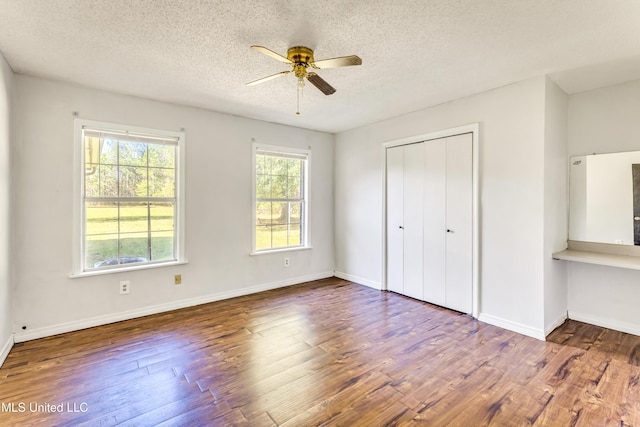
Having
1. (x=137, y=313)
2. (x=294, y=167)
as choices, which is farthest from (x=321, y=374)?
(x=294, y=167)

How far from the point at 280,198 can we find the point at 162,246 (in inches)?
69.2

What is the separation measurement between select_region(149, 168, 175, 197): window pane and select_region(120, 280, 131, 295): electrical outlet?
3.32 feet

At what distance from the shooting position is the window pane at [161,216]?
11.7ft

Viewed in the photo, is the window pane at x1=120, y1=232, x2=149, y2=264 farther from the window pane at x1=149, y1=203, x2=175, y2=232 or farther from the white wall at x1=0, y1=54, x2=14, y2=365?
the white wall at x1=0, y1=54, x2=14, y2=365

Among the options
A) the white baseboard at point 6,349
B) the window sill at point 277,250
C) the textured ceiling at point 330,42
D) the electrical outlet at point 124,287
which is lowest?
the white baseboard at point 6,349

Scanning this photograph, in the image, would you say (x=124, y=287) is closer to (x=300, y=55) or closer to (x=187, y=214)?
(x=187, y=214)

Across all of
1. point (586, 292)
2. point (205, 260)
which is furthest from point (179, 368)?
point (586, 292)

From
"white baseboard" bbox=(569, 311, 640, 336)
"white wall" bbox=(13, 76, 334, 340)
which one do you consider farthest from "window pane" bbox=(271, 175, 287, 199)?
"white baseboard" bbox=(569, 311, 640, 336)

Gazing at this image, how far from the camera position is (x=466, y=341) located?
2812 millimetres

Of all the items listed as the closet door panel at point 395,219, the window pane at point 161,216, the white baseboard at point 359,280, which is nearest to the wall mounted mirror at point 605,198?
the closet door panel at point 395,219

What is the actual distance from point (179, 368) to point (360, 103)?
3256 millimetres

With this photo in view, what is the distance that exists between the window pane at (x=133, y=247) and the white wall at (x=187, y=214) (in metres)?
0.18

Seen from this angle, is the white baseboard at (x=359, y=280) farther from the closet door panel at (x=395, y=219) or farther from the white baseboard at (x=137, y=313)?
the white baseboard at (x=137, y=313)

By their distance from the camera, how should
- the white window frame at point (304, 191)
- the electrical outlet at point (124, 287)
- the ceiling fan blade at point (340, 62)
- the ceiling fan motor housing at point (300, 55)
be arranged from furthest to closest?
1. the white window frame at point (304, 191)
2. the electrical outlet at point (124, 287)
3. the ceiling fan motor housing at point (300, 55)
4. the ceiling fan blade at point (340, 62)
